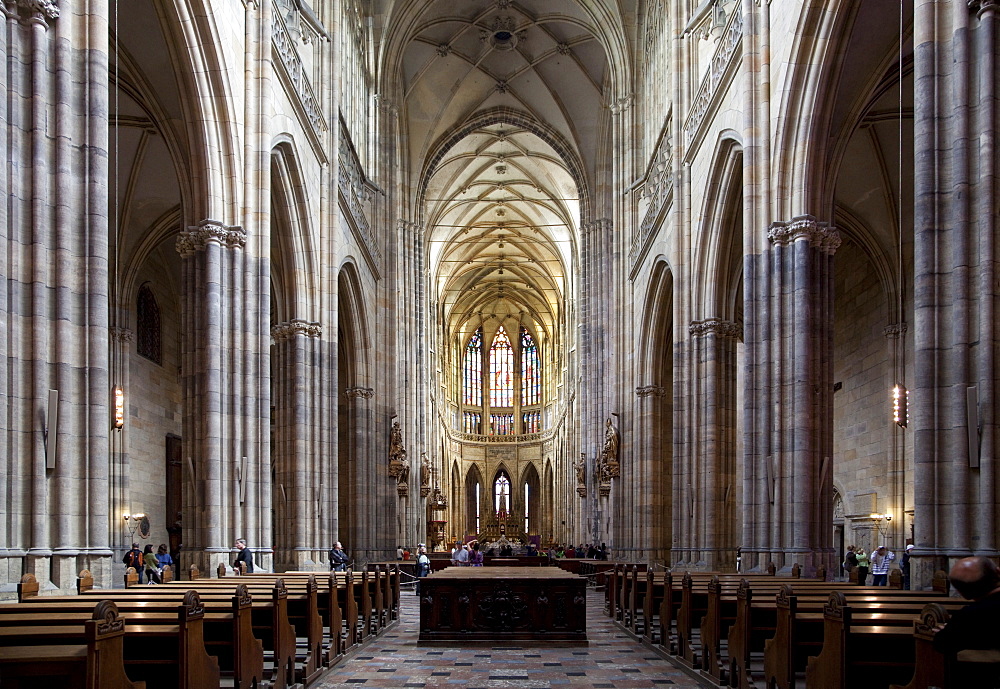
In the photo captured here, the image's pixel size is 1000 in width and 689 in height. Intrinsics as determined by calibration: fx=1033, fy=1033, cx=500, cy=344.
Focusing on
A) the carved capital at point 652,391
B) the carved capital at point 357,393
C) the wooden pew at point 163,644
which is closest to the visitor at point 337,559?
the carved capital at point 357,393

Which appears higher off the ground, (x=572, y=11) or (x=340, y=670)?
(x=572, y=11)

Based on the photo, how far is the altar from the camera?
1346 centimetres

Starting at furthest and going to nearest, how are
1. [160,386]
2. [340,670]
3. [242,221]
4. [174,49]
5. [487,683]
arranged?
[160,386] < [242,221] < [174,49] < [340,670] < [487,683]

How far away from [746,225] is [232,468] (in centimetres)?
875

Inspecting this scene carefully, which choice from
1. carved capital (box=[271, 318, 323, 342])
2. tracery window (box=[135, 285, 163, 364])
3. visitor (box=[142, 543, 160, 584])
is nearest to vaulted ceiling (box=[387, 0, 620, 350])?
tracery window (box=[135, 285, 163, 364])

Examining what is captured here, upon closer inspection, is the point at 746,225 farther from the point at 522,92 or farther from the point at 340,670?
the point at 522,92

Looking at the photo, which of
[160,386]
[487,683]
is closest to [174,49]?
[487,683]

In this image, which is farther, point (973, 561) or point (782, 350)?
point (782, 350)

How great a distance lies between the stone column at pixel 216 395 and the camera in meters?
15.0

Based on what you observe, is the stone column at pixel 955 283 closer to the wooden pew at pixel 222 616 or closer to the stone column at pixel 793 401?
the stone column at pixel 793 401

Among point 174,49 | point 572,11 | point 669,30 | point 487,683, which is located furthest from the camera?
point 572,11

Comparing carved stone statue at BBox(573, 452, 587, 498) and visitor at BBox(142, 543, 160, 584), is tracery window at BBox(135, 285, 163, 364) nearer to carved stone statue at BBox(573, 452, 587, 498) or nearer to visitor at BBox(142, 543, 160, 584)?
visitor at BBox(142, 543, 160, 584)

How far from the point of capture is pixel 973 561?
14.2 feet

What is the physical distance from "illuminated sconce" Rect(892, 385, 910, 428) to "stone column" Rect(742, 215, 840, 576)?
18.6ft
